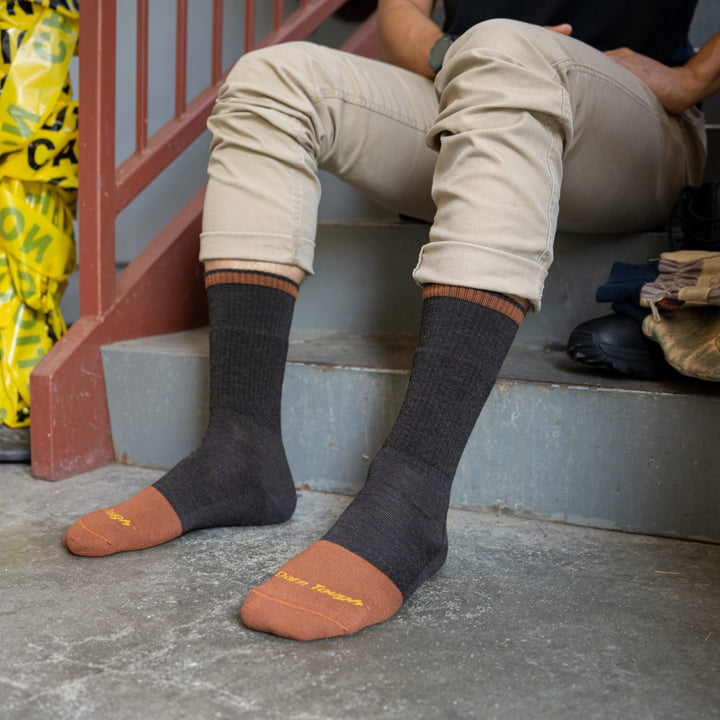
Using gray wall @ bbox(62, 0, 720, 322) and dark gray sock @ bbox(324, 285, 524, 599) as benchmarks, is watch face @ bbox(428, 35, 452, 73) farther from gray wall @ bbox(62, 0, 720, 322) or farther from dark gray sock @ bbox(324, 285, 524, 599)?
gray wall @ bbox(62, 0, 720, 322)

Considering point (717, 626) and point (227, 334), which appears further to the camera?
point (227, 334)

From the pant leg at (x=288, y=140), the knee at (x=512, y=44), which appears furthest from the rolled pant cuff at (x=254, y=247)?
the knee at (x=512, y=44)

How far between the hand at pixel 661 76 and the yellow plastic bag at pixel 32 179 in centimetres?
81

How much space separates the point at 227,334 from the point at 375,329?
0.52 meters

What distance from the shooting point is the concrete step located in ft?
2.93

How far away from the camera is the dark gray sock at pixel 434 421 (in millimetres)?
715

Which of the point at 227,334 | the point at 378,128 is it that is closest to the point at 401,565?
the point at 227,334

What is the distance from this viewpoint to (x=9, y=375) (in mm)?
1203

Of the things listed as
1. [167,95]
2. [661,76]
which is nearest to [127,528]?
[661,76]

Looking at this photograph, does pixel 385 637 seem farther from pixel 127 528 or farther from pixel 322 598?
pixel 127 528

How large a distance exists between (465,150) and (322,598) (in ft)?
1.44

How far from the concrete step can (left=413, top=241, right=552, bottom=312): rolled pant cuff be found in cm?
24

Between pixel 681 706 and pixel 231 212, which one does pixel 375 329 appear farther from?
pixel 681 706

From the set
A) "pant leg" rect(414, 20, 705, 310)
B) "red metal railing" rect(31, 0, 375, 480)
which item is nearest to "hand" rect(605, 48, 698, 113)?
"pant leg" rect(414, 20, 705, 310)
